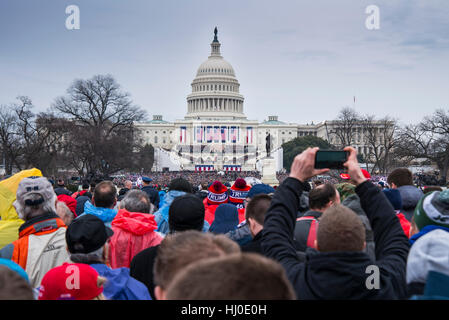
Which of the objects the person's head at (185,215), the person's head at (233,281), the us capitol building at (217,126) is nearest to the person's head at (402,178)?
the person's head at (185,215)

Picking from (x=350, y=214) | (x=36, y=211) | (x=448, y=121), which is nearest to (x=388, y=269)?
(x=350, y=214)

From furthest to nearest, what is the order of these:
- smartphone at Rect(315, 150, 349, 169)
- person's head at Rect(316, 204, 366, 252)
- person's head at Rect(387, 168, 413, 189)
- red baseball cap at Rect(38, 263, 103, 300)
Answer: person's head at Rect(387, 168, 413, 189)
smartphone at Rect(315, 150, 349, 169)
red baseball cap at Rect(38, 263, 103, 300)
person's head at Rect(316, 204, 366, 252)

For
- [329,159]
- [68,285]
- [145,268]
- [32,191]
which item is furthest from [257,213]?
[32,191]

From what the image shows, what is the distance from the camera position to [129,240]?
4.84m

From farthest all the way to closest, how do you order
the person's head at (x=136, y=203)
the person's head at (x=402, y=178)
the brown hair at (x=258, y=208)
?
the person's head at (x=402, y=178) → the person's head at (x=136, y=203) → the brown hair at (x=258, y=208)

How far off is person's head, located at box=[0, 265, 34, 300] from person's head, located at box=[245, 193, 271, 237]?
246 cm

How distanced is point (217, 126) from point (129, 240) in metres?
113

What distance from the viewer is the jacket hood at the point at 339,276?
2.55 meters

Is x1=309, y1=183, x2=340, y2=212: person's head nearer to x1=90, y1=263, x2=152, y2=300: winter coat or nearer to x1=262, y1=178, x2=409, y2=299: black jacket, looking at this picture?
x1=262, y1=178, x2=409, y2=299: black jacket

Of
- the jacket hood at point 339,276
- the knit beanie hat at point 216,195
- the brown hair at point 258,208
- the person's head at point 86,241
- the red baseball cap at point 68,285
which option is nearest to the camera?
the jacket hood at point 339,276

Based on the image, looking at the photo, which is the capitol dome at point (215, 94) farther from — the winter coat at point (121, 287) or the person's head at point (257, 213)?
the winter coat at point (121, 287)

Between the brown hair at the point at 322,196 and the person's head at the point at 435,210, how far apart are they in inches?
46.0

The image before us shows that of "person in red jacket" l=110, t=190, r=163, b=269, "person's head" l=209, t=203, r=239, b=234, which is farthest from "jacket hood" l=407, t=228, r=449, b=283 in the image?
"person's head" l=209, t=203, r=239, b=234

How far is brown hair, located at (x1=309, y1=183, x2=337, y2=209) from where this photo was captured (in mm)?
4836
